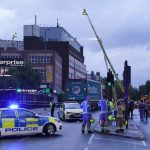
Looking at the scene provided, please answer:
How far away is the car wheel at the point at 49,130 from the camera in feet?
78.5

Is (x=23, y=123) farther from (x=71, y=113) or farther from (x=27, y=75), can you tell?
(x=27, y=75)

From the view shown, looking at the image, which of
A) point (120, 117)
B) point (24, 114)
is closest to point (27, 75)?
point (120, 117)

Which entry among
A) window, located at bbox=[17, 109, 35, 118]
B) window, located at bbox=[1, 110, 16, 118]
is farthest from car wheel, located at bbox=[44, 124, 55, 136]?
window, located at bbox=[1, 110, 16, 118]

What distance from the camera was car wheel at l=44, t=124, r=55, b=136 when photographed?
78.5 ft

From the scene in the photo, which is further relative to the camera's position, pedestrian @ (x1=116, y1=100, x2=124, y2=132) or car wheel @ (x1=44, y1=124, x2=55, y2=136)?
pedestrian @ (x1=116, y1=100, x2=124, y2=132)

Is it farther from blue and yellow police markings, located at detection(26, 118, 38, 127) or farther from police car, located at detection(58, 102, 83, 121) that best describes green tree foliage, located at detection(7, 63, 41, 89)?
blue and yellow police markings, located at detection(26, 118, 38, 127)

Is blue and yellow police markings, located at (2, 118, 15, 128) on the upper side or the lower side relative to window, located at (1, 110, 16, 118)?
lower

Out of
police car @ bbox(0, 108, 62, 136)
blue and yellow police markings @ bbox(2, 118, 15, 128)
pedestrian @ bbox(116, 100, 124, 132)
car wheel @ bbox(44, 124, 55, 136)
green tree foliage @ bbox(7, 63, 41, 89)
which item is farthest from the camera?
green tree foliage @ bbox(7, 63, 41, 89)

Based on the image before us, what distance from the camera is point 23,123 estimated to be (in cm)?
2316

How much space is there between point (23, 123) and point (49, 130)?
146 cm

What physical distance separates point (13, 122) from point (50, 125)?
77.6 inches

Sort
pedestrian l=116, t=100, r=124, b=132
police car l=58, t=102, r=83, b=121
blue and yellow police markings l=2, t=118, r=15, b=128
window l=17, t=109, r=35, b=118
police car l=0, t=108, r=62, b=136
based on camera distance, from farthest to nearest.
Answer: police car l=58, t=102, r=83, b=121 → pedestrian l=116, t=100, r=124, b=132 → window l=17, t=109, r=35, b=118 → police car l=0, t=108, r=62, b=136 → blue and yellow police markings l=2, t=118, r=15, b=128

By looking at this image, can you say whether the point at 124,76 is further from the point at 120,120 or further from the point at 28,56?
the point at 28,56

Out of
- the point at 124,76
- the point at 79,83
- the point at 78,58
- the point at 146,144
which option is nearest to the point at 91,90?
the point at 79,83
